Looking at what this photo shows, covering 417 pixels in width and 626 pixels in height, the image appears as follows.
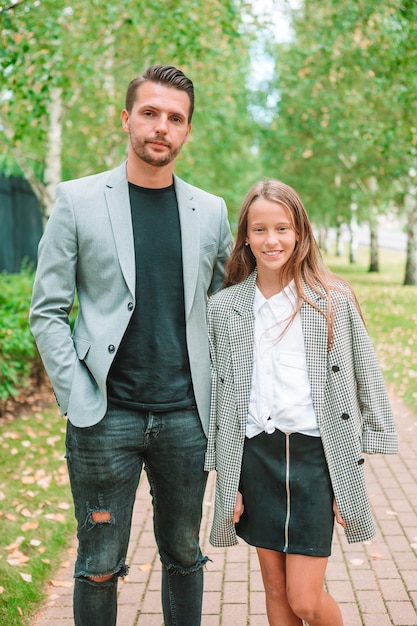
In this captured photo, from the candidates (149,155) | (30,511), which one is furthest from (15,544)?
(149,155)

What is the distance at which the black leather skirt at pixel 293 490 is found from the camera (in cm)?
273

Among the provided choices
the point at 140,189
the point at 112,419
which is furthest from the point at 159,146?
the point at 112,419

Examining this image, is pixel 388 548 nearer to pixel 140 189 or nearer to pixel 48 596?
pixel 48 596

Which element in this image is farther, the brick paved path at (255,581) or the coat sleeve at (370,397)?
the brick paved path at (255,581)

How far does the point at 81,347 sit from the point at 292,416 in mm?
838

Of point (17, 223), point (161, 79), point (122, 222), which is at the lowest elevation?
point (17, 223)

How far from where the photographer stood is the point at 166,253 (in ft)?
9.29

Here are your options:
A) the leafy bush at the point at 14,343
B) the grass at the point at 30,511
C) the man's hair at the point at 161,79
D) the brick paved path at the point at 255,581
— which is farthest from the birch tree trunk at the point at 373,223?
the man's hair at the point at 161,79

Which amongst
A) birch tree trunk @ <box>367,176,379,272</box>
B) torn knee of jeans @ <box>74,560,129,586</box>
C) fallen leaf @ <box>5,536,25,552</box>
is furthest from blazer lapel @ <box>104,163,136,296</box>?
birch tree trunk @ <box>367,176,379,272</box>

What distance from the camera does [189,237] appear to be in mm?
2857

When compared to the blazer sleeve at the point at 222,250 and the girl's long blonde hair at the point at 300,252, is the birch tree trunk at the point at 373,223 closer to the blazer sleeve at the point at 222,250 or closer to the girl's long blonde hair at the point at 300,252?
the blazer sleeve at the point at 222,250

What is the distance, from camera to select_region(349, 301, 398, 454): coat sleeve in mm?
2760

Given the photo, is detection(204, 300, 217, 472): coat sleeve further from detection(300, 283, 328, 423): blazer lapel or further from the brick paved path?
the brick paved path

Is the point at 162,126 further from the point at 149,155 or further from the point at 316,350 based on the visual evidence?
the point at 316,350
